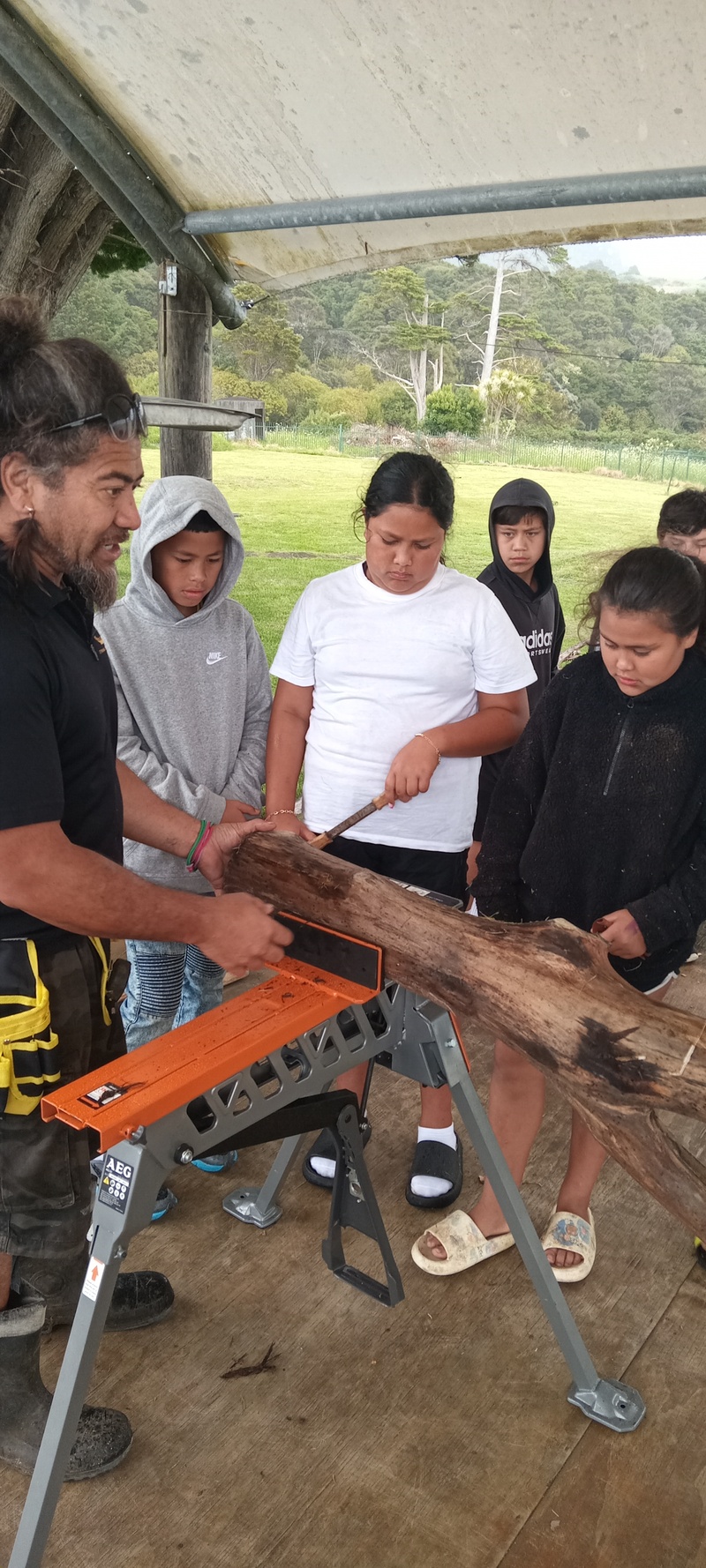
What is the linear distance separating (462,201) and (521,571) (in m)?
1.10

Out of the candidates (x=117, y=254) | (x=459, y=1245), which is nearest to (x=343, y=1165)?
(x=459, y=1245)

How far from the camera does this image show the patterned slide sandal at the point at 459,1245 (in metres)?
2.14

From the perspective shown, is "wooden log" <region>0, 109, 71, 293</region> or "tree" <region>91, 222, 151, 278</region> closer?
"wooden log" <region>0, 109, 71, 293</region>

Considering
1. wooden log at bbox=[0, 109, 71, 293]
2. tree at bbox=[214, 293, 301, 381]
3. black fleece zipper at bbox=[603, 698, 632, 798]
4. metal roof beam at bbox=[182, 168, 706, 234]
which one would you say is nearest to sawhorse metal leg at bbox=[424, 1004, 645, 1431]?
black fleece zipper at bbox=[603, 698, 632, 798]

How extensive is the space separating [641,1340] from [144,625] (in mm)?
1734

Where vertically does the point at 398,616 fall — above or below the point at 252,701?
above

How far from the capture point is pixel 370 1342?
6.50 feet

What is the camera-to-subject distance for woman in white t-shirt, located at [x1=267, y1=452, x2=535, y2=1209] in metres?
2.14

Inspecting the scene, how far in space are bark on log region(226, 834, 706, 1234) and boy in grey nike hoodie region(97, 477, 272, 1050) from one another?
595mm

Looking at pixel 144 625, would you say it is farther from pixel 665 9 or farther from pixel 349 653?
pixel 665 9

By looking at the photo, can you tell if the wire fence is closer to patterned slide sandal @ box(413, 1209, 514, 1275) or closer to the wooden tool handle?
the wooden tool handle

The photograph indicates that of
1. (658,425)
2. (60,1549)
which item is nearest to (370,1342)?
(60,1549)

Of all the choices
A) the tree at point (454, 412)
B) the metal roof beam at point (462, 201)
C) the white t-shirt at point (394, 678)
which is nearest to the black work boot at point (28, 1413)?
the white t-shirt at point (394, 678)

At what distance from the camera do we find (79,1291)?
5.71 ft
